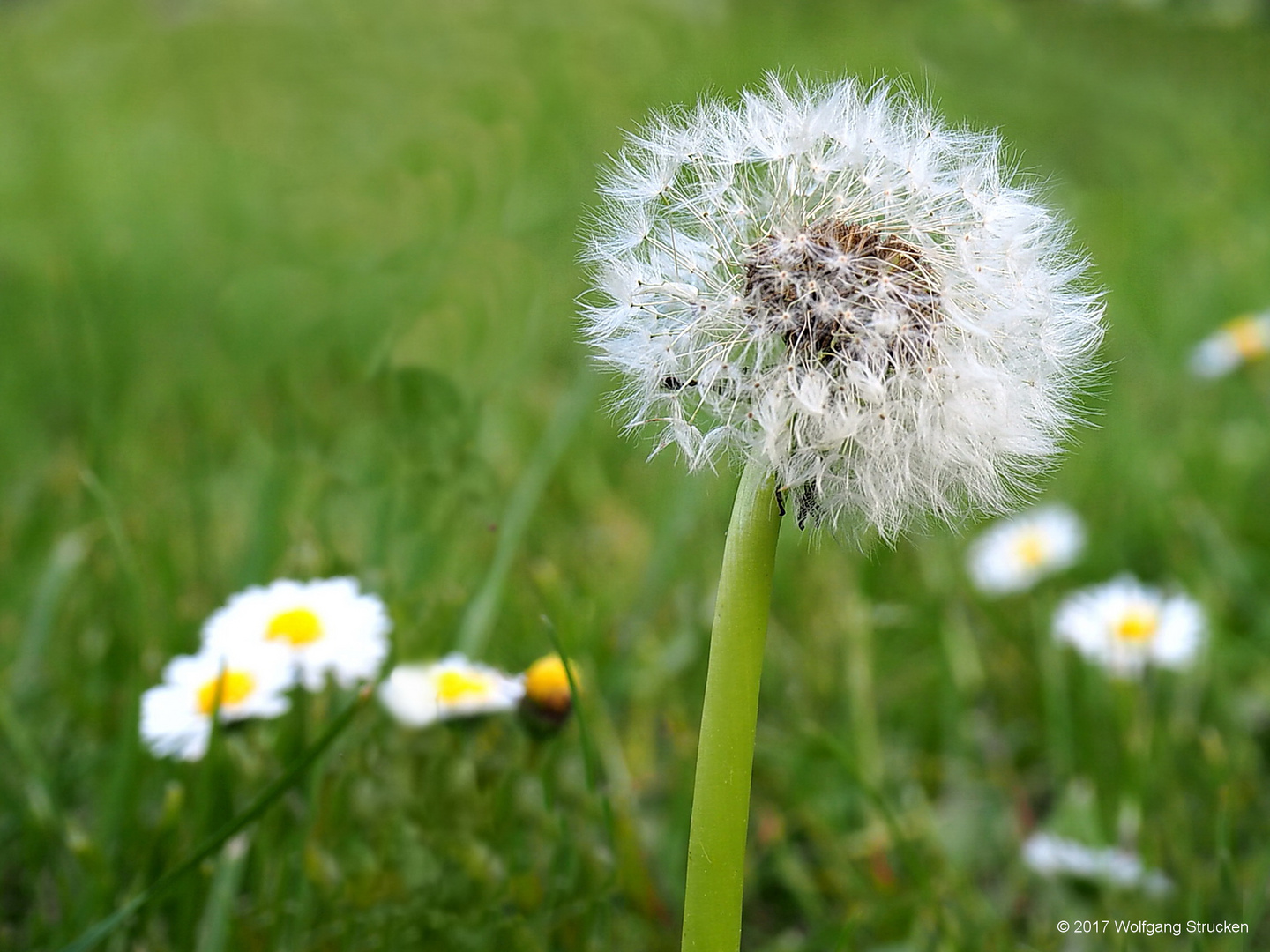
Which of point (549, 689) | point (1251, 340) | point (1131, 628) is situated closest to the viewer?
point (549, 689)

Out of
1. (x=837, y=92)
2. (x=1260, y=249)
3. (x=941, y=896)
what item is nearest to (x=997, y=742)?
(x=941, y=896)

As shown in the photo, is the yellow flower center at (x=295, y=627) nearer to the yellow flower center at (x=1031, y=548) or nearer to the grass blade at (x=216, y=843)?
the grass blade at (x=216, y=843)

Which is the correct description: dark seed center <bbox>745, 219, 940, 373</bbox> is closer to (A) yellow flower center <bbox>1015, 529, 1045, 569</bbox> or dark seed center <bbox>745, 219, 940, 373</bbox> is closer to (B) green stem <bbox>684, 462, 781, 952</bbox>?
(B) green stem <bbox>684, 462, 781, 952</bbox>

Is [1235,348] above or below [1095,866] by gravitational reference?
above

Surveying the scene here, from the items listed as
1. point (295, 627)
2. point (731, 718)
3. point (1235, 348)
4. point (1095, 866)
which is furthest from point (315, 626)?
point (1235, 348)

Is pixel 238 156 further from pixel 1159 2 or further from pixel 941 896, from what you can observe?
pixel 941 896

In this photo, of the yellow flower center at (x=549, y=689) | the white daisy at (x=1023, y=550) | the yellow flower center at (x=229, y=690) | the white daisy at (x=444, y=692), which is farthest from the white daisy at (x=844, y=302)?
the white daisy at (x=1023, y=550)

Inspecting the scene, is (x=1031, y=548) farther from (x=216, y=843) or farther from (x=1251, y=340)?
(x=216, y=843)
